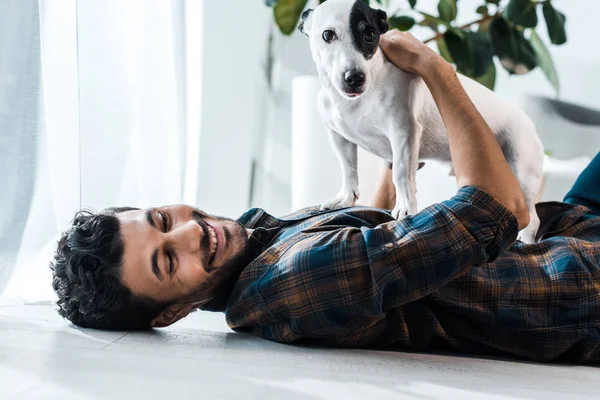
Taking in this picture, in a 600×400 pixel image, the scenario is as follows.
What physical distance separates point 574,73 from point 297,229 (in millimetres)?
2815

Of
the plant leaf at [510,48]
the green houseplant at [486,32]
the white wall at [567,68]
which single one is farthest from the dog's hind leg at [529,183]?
the white wall at [567,68]

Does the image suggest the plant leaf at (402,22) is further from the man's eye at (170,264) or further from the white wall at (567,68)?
the man's eye at (170,264)

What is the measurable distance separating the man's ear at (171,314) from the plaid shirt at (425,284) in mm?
85

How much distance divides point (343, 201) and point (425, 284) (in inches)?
16.0

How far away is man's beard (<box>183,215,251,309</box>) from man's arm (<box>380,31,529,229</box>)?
380 millimetres

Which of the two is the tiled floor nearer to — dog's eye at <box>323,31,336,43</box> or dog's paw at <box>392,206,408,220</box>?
dog's paw at <box>392,206,408,220</box>

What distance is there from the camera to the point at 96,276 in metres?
1.06

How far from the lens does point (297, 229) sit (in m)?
1.15

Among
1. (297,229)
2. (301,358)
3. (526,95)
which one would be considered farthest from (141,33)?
(526,95)

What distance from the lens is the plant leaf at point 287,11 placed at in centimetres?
223

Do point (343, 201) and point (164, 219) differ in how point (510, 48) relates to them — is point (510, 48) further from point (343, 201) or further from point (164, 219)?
point (164, 219)

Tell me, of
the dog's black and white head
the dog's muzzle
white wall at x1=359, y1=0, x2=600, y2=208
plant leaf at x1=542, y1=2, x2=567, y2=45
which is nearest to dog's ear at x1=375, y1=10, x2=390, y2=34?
the dog's black and white head

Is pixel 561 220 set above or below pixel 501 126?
below

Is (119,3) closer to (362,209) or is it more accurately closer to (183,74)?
(183,74)
